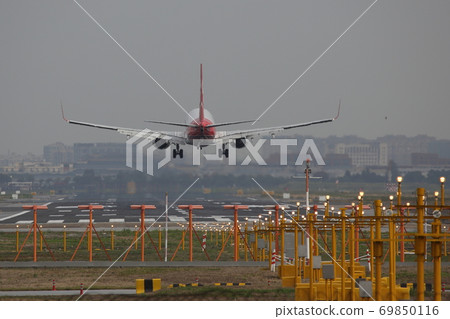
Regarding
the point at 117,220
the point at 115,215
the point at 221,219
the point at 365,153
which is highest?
the point at 365,153

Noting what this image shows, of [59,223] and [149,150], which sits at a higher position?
[149,150]

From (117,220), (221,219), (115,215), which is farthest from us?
(115,215)

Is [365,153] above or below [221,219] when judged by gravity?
above

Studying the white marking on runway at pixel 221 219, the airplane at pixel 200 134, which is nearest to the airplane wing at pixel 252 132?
the airplane at pixel 200 134

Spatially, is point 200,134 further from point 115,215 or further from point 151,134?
point 115,215

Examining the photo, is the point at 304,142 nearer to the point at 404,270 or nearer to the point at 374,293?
the point at 404,270

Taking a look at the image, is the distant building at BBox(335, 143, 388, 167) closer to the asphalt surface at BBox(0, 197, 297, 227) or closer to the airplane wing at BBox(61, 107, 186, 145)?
the asphalt surface at BBox(0, 197, 297, 227)

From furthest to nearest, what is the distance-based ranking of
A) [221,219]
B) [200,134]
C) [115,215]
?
[115,215] → [221,219] → [200,134]

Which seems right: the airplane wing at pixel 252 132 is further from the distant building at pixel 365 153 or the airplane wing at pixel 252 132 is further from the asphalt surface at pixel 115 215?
the distant building at pixel 365 153

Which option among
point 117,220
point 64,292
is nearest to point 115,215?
point 117,220

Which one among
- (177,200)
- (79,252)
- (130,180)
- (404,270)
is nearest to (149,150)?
(130,180)

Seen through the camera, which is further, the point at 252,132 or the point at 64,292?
the point at 252,132
